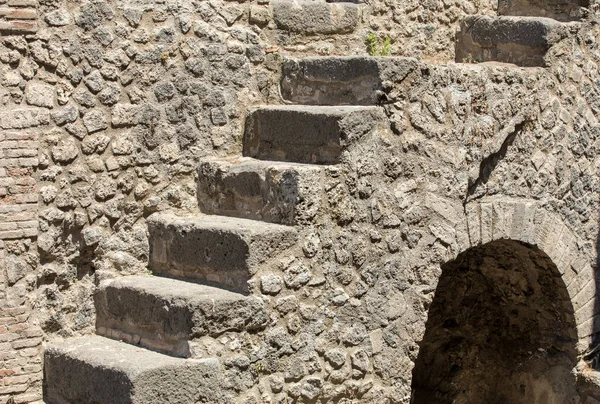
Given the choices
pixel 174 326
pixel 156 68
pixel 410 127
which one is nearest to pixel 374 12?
pixel 410 127

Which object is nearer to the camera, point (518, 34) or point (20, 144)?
point (20, 144)

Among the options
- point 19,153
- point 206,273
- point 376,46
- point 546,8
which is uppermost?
point 546,8

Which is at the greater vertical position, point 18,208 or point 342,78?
point 342,78

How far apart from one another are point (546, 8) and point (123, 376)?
16.1ft

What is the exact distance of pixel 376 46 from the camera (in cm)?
736

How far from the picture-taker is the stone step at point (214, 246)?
5609 millimetres

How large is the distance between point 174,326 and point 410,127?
6.50ft

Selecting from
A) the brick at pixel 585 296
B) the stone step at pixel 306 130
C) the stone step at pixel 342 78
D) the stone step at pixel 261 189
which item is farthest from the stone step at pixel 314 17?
the brick at pixel 585 296

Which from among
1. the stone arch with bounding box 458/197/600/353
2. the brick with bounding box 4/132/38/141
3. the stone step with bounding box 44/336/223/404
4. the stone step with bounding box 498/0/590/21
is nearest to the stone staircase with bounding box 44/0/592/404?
the stone step with bounding box 44/336/223/404

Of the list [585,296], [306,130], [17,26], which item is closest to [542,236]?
[585,296]

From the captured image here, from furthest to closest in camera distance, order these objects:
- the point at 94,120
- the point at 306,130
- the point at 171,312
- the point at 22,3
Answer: the point at 306,130 → the point at 94,120 → the point at 22,3 → the point at 171,312

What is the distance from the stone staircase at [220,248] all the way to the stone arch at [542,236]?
44.7 inches

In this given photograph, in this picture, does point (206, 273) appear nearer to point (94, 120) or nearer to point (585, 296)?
point (94, 120)

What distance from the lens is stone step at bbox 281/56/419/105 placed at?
242 inches
